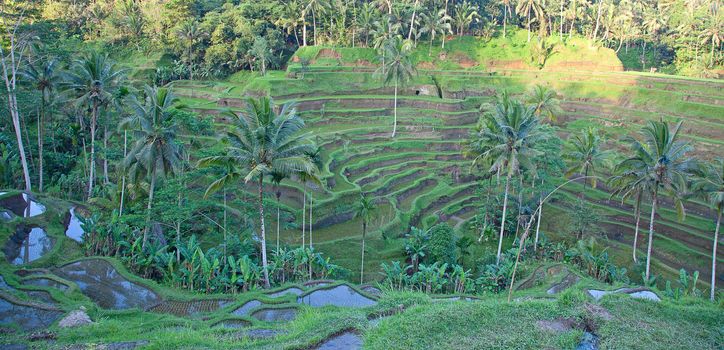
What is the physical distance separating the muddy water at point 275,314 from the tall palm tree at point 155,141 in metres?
8.31

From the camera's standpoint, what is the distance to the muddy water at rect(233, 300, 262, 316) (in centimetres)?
1916

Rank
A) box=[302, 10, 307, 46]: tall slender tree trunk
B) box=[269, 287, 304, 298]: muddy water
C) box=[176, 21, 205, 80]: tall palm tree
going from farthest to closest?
box=[302, 10, 307, 46]: tall slender tree trunk, box=[176, 21, 205, 80]: tall palm tree, box=[269, 287, 304, 298]: muddy water

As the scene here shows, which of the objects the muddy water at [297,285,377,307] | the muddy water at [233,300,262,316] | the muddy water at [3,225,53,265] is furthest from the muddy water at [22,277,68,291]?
the muddy water at [297,285,377,307]

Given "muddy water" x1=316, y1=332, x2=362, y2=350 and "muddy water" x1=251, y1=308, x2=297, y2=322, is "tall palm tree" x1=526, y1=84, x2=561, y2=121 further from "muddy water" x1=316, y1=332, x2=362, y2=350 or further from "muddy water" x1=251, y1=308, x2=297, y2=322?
"muddy water" x1=316, y1=332, x2=362, y2=350

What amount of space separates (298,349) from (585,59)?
58256 millimetres

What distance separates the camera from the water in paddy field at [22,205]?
2700 cm

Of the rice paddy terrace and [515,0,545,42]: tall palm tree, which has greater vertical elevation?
[515,0,545,42]: tall palm tree

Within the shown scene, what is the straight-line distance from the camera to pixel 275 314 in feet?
62.4

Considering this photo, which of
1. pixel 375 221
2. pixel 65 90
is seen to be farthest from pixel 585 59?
pixel 65 90

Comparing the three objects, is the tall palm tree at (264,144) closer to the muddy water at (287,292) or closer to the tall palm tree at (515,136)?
the muddy water at (287,292)

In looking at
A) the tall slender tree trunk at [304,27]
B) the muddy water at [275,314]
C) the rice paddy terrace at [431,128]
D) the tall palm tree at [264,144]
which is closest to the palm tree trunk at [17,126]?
the rice paddy terrace at [431,128]

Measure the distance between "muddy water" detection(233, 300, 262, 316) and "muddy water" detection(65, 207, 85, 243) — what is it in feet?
36.7

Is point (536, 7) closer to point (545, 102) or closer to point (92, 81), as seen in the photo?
point (545, 102)

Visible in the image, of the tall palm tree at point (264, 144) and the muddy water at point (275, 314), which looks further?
the tall palm tree at point (264, 144)
